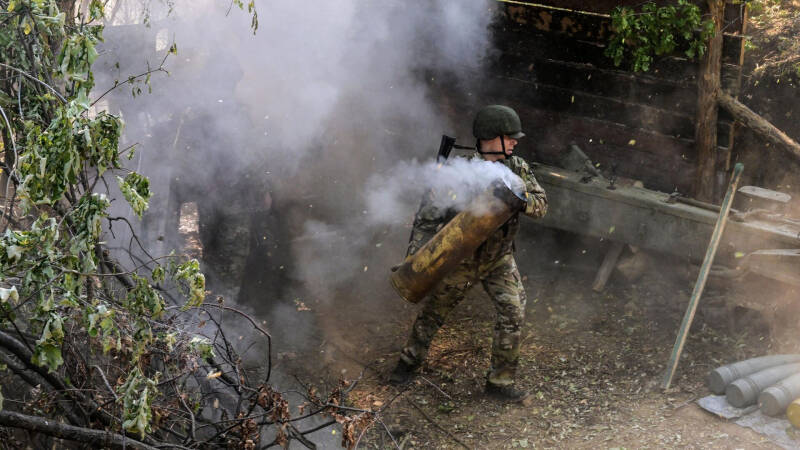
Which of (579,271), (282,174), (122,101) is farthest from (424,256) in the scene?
(122,101)

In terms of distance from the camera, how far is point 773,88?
689cm

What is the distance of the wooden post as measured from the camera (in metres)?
6.22

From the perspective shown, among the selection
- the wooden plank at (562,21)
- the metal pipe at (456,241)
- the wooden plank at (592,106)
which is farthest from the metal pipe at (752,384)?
the wooden plank at (562,21)

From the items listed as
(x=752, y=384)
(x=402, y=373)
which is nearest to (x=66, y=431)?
(x=402, y=373)

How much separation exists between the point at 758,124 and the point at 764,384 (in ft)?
8.59

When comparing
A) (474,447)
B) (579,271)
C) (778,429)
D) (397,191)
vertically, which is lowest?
(474,447)

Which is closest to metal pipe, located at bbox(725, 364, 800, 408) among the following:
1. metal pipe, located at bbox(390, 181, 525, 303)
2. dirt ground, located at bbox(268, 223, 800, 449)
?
dirt ground, located at bbox(268, 223, 800, 449)

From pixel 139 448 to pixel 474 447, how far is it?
98.6 inches

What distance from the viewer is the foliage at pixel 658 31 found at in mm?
6199

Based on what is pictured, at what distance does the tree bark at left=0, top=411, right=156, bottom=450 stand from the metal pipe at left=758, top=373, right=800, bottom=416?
385 cm

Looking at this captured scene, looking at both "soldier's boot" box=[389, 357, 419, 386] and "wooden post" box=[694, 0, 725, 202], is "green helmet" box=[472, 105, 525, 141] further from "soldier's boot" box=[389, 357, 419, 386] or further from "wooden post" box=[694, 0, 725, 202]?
"wooden post" box=[694, 0, 725, 202]

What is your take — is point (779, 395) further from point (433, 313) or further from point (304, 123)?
point (304, 123)

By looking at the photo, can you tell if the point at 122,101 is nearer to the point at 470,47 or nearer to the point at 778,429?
the point at 470,47

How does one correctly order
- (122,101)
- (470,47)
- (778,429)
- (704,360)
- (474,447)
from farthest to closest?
(122,101) → (470,47) → (704,360) → (474,447) → (778,429)
